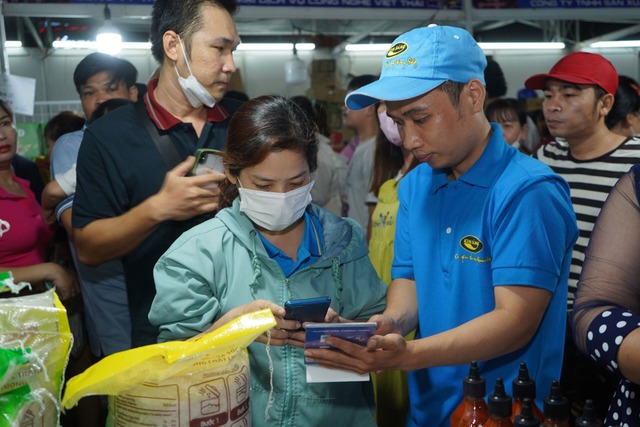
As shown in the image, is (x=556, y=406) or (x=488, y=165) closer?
(x=556, y=406)

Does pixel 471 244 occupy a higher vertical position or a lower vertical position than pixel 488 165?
lower

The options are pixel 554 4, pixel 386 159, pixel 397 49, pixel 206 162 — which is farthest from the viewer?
pixel 554 4

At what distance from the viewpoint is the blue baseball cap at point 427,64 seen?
1.68 m

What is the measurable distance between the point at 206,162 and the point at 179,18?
0.57 m

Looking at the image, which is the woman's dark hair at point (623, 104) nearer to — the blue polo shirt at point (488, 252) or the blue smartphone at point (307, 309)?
the blue polo shirt at point (488, 252)

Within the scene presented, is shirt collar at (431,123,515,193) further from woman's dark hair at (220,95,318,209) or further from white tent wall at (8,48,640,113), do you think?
white tent wall at (8,48,640,113)

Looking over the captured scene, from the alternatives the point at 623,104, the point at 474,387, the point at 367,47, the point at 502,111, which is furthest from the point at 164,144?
the point at 367,47

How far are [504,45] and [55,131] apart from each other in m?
9.72

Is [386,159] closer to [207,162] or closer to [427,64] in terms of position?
[207,162]

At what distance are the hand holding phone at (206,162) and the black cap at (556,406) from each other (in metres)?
1.19

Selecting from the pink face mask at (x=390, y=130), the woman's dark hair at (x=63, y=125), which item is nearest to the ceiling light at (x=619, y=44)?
the woman's dark hair at (x=63, y=125)

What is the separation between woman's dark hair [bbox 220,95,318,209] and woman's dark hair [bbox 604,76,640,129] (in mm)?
2287

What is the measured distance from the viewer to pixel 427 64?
1682 mm

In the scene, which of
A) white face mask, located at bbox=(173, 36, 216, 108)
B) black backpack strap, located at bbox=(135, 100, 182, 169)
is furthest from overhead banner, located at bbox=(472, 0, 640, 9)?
black backpack strap, located at bbox=(135, 100, 182, 169)
